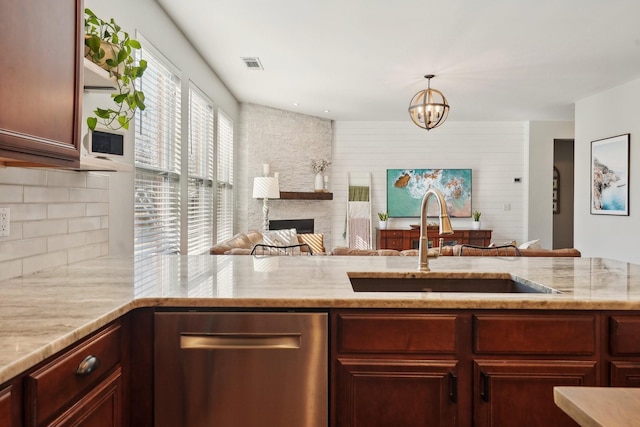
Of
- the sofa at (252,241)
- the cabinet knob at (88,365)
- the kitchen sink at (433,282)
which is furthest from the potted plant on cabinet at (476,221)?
the cabinet knob at (88,365)

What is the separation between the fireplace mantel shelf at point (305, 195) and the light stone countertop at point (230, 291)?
4.91 metres

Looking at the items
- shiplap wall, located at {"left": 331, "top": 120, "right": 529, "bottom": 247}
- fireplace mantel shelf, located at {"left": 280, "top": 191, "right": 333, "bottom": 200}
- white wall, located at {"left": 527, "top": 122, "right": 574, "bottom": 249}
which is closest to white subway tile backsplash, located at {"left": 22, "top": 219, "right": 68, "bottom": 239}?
fireplace mantel shelf, located at {"left": 280, "top": 191, "right": 333, "bottom": 200}

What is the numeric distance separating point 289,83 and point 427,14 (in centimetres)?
248

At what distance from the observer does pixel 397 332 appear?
1.54 metres

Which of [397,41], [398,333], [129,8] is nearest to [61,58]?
[398,333]

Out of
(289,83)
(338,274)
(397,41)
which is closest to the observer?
(338,274)

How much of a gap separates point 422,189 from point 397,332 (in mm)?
6713

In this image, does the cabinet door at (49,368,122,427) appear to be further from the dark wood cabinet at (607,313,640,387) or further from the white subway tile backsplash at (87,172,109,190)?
the dark wood cabinet at (607,313,640,387)

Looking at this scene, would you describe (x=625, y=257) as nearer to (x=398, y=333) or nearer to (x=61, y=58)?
(x=398, y=333)

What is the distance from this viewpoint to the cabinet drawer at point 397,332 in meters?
1.53

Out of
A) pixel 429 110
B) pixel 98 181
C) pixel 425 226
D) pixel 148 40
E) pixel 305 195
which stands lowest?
pixel 425 226

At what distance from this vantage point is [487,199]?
8.03 metres

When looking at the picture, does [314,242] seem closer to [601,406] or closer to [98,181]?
[98,181]

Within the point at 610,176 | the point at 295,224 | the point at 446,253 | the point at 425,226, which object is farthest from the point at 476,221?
the point at 425,226
